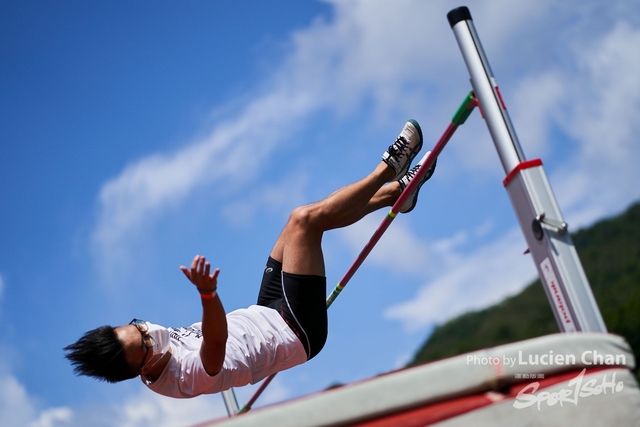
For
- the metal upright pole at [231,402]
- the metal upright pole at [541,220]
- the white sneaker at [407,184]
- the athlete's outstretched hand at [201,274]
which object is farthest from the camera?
the metal upright pole at [231,402]

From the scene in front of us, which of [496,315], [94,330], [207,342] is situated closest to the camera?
[207,342]

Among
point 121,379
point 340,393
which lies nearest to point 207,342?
point 121,379

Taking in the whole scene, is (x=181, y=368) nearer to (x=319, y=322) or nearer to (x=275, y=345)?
(x=275, y=345)

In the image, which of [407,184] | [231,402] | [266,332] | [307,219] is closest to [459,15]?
[307,219]

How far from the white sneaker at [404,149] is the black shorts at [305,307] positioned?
56cm

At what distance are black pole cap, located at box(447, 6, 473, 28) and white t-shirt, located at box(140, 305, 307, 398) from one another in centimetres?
141

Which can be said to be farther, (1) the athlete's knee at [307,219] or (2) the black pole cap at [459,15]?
(1) the athlete's knee at [307,219]

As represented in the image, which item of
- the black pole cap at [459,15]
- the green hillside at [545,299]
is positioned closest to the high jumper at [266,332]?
the black pole cap at [459,15]

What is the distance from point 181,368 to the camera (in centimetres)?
256

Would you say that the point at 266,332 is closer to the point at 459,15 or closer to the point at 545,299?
the point at 459,15

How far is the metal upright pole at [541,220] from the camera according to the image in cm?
159

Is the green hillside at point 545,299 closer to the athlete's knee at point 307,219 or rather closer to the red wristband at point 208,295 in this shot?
the athlete's knee at point 307,219

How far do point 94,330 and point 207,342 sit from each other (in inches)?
20.6

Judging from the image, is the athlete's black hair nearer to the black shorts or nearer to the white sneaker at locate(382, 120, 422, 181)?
the black shorts
